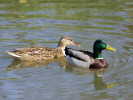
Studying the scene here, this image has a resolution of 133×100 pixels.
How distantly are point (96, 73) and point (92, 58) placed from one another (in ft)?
2.56

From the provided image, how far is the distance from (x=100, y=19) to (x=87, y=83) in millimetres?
6525

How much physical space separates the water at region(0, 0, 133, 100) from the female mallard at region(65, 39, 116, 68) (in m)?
0.24

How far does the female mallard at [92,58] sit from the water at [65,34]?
24cm

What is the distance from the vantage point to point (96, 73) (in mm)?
9805

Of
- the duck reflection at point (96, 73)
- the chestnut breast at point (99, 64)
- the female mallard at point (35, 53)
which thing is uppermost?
the female mallard at point (35, 53)

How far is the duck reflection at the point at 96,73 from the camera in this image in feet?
28.1

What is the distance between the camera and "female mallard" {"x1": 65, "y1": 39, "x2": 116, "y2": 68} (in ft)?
33.4

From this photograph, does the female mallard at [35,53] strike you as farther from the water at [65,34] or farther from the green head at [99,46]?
the green head at [99,46]

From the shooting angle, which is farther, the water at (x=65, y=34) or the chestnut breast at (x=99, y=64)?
the chestnut breast at (x=99, y=64)

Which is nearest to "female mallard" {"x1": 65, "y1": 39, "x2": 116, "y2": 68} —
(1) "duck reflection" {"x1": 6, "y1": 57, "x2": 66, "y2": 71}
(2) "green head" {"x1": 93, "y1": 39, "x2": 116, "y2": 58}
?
(2) "green head" {"x1": 93, "y1": 39, "x2": 116, "y2": 58}

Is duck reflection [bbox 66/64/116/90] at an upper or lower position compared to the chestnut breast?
lower

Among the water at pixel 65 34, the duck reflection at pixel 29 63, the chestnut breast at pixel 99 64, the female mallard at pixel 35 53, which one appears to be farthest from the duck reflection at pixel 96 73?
the female mallard at pixel 35 53

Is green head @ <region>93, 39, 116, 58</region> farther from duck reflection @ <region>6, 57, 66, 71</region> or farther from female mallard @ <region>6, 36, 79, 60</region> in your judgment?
female mallard @ <region>6, 36, 79, 60</region>

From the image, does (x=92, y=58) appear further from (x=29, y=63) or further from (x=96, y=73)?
(x=29, y=63)
